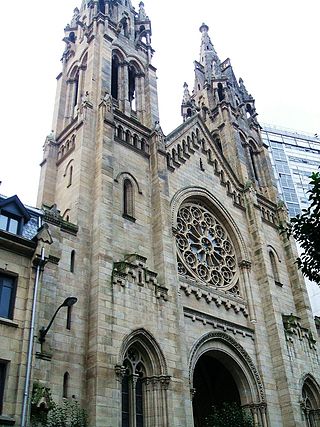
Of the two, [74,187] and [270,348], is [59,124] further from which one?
[270,348]

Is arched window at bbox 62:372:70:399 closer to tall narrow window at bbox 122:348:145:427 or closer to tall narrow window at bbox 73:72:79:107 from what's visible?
tall narrow window at bbox 122:348:145:427

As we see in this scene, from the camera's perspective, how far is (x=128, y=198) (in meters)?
25.9

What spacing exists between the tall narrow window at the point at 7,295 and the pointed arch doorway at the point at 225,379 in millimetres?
9660

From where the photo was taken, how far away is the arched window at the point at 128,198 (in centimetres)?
2525

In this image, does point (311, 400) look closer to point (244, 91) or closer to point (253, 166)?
point (253, 166)

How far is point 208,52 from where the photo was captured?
4806 cm

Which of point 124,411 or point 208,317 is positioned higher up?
point 208,317

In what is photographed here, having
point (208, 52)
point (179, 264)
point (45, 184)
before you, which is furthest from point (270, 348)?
point (208, 52)

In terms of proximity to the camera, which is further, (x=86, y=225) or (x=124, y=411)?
(x=86, y=225)

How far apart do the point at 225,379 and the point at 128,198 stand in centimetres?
1133

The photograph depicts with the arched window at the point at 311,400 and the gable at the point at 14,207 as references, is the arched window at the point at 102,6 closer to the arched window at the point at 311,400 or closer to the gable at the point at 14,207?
the gable at the point at 14,207

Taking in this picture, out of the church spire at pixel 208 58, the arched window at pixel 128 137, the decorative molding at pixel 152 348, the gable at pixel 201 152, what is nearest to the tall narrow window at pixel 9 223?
the decorative molding at pixel 152 348

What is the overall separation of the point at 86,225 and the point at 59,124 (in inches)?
402

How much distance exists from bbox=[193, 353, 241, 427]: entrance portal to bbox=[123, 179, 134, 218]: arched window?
29.4 feet
